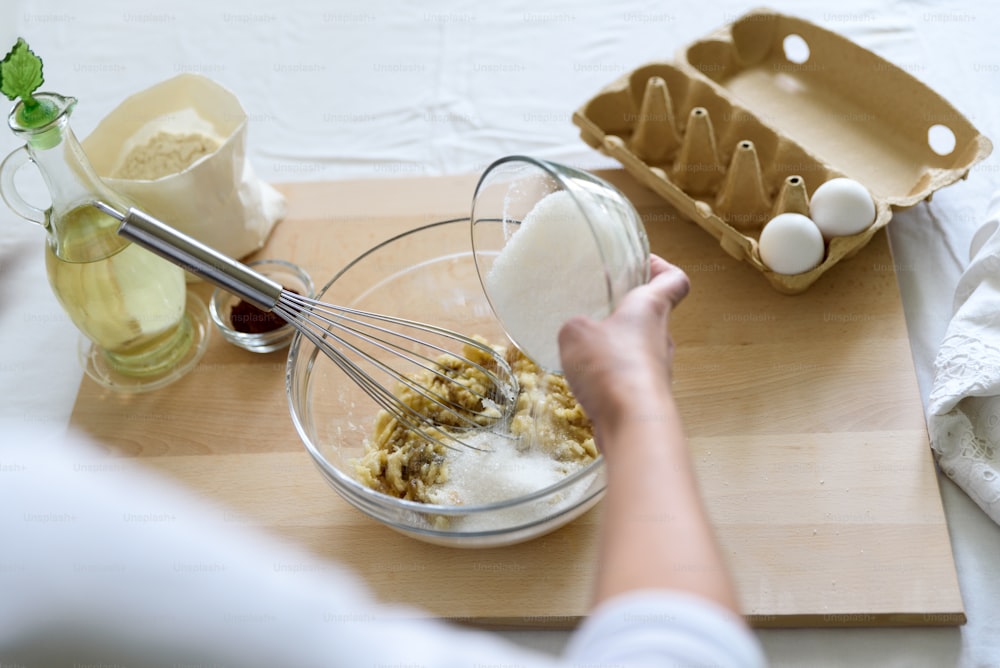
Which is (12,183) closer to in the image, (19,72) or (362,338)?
(19,72)

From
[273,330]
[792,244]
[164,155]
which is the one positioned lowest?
[273,330]

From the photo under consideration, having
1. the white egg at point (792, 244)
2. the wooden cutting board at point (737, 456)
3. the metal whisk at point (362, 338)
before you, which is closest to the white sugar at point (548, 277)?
the metal whisk at point (362, 338)

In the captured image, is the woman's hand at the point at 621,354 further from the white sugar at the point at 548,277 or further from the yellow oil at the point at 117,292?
the yellow oil at the point at 117,292

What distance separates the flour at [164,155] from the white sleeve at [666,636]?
2.53ft

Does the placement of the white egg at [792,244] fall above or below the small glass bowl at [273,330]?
above

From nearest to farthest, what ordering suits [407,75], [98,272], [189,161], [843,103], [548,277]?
1. [548,277]
2. [98,272]
3. [189,161]
4. [843,103]
5. [407,75]

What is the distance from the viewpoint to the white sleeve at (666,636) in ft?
1.40

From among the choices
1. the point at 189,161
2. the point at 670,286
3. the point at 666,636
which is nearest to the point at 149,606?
the point at 666,636

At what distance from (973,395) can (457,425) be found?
0.48 meters

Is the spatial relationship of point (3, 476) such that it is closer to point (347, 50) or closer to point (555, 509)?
point (555, 509)

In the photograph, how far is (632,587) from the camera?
462mm

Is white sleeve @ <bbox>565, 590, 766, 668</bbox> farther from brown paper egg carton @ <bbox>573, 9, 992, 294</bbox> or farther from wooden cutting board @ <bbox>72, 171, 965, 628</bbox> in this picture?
brown paper egg carton @ <bbox>573, 9, 992, 294</bbox>

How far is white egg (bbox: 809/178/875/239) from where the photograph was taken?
36.4 inches

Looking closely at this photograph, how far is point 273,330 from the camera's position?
0.98 meters
